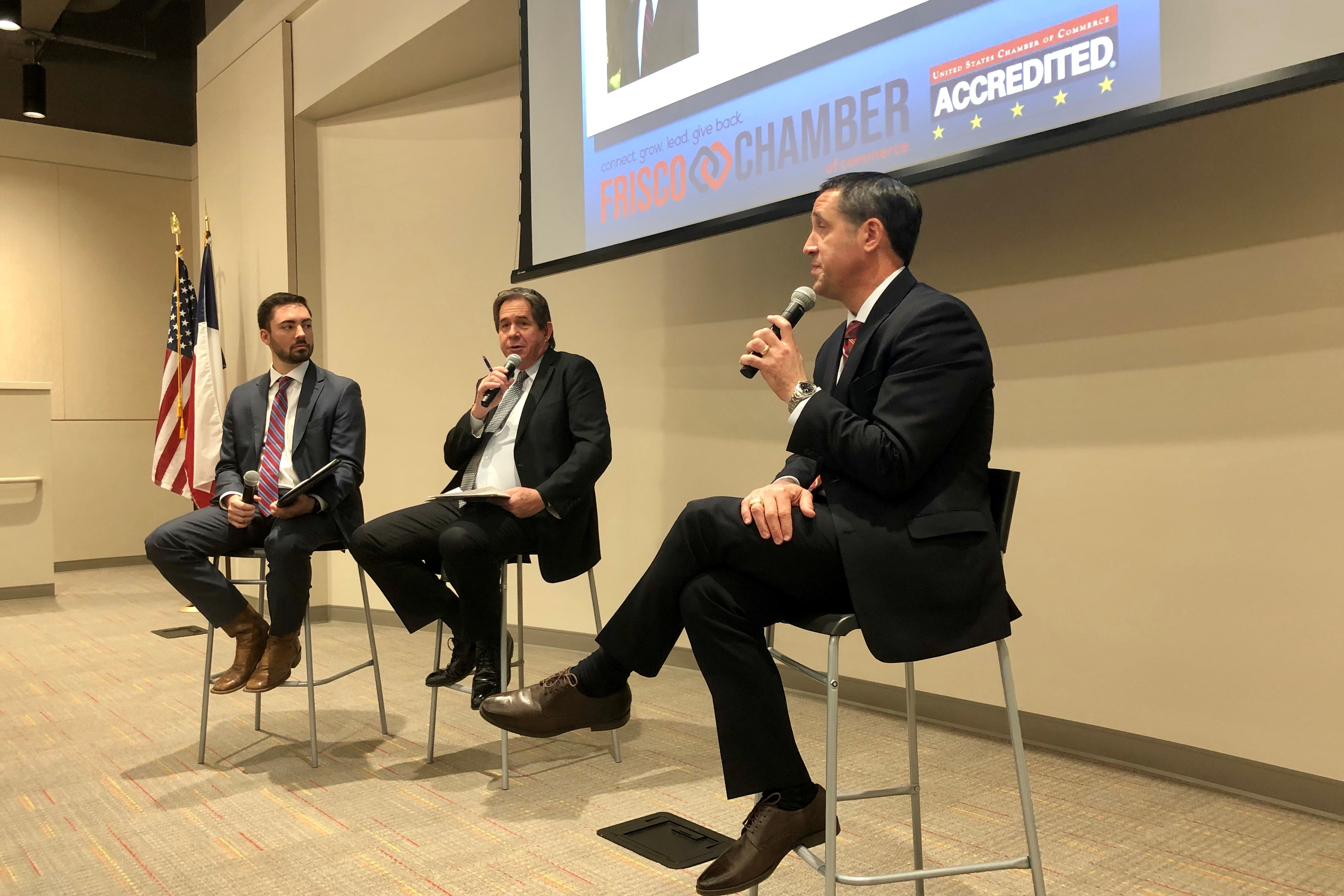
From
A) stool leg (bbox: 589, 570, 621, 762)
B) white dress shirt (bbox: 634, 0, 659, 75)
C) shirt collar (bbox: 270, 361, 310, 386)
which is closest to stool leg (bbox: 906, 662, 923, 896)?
stool leg (bbox: 589, 570, 621, 762)

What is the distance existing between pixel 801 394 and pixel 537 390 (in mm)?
1350

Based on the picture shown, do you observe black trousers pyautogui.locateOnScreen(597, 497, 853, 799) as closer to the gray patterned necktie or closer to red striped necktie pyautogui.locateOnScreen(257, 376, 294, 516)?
the gray patterned necktie

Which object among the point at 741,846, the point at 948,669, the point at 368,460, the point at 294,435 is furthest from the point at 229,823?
the point at 368,460

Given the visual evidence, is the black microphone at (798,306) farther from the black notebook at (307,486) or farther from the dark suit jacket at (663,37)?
the dark suit jacket at (663,37)

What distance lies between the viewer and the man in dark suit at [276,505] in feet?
9.18

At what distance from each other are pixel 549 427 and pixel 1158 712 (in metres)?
1.77

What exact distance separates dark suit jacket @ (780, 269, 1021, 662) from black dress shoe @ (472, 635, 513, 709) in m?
1.32

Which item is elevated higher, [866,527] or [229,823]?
[866,527]

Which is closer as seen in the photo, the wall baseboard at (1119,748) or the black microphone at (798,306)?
the black microphone at (798,306)

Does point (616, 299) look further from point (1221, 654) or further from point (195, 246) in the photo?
point (195, 246)

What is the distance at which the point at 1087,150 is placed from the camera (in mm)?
2639

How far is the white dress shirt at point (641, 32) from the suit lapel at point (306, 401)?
147 centimetres

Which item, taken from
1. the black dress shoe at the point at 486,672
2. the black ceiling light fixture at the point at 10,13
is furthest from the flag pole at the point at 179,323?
the black dress shoe at the point at 486,672

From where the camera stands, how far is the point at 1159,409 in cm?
252
